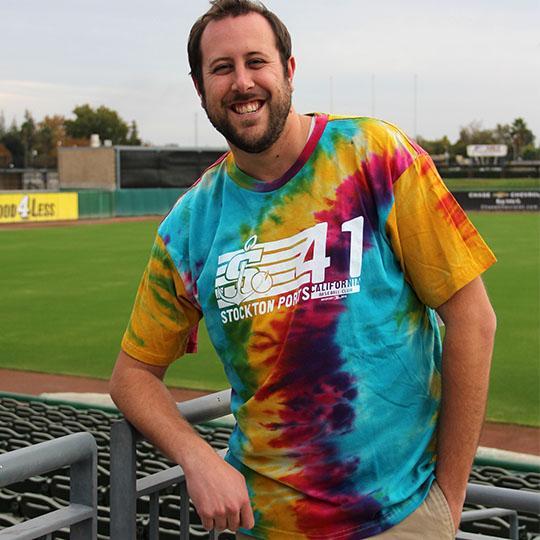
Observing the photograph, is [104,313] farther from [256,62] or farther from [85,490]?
[256,62]

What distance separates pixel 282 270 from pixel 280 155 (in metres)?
0.29

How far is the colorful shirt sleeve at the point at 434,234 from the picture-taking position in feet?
7.03

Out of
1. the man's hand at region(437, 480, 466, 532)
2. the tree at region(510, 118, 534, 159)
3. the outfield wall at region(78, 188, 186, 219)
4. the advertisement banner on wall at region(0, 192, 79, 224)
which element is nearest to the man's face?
the man's hand at region(437, 480, 466, 532)

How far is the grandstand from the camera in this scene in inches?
89.4

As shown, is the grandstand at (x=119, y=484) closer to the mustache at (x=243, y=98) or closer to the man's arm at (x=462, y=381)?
the man's arm at (x=462, y=381)

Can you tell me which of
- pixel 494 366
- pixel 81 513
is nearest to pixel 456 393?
pixel 81 513

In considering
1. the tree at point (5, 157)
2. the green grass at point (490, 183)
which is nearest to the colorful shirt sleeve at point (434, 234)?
the green grass at point (490, 183)

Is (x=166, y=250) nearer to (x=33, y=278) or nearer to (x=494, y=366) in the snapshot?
(x=494, y=366)

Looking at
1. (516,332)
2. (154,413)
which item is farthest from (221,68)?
(516,332)

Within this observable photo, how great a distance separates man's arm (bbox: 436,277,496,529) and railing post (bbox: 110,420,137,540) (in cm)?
79

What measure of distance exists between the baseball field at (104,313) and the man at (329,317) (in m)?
6.41

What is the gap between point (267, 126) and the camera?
7.32 feet

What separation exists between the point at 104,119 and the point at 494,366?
117250mm

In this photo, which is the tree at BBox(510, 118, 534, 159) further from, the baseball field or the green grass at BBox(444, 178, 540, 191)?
the baseball field
